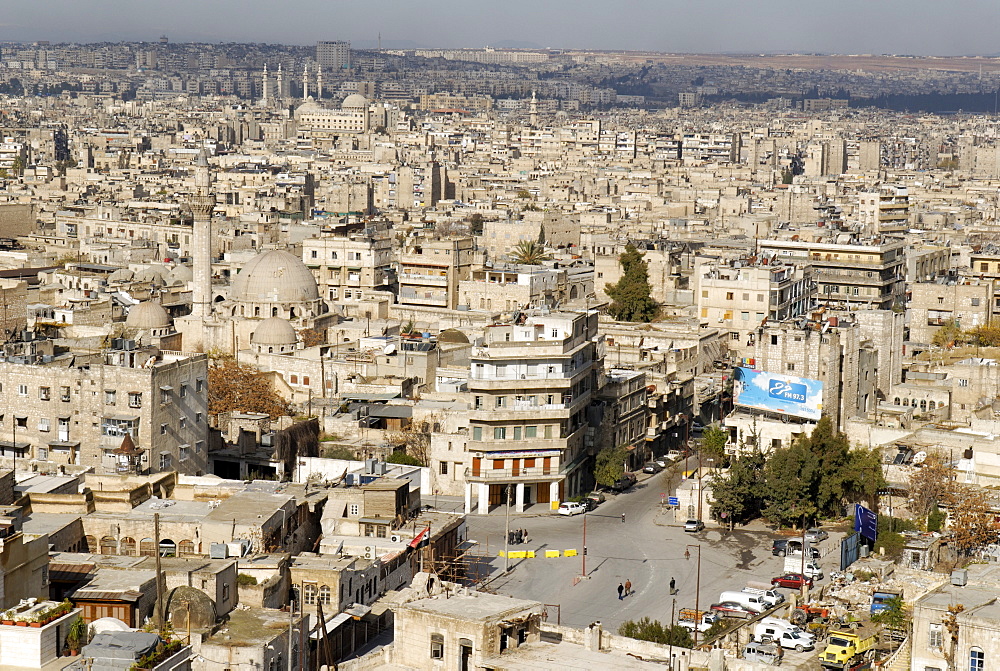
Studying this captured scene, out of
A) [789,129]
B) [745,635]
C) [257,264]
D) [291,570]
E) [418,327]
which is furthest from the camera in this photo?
[789,129]

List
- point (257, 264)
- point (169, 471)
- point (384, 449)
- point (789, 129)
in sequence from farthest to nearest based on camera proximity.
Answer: point (789, 129)
point (257, 264)
point (384, 449)
point (169, 471)

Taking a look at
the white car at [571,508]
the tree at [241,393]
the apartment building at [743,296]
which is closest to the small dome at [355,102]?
the apartment building at [743,296]

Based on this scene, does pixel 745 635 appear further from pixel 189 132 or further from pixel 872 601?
pixel 189 132

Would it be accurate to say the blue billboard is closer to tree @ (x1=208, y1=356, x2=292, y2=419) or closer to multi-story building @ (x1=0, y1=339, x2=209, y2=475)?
tree @ (x1=208, y1=356, x2=292, y2=419)

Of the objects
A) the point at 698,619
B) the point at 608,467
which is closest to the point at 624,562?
the point at 608,467

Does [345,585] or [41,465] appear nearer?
[345,585]

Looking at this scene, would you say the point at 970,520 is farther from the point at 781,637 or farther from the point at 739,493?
the point at 781,637

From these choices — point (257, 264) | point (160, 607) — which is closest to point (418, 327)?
point (257, 264)

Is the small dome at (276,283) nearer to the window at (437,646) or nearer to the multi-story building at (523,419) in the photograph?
the multi-story building at (523,419)
